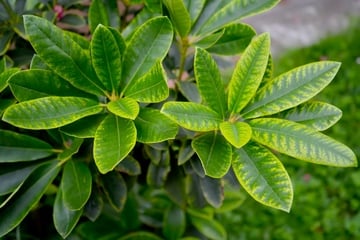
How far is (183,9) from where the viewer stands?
1091 mm

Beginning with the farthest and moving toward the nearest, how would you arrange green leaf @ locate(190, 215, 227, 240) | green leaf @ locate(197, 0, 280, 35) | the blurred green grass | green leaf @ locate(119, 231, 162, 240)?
the blurred green grass, green leaf @ locate(190, 215, 227, 240), green leaf @ locate(119, 231, 162, 240), green leaf @ locate(197, 0, 280, 35)

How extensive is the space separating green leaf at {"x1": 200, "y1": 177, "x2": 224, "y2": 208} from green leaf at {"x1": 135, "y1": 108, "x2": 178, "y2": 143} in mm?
342

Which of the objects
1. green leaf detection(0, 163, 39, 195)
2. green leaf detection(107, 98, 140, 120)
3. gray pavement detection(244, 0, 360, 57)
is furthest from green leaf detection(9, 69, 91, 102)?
gray pavement detection(244, 0, 360, 57)

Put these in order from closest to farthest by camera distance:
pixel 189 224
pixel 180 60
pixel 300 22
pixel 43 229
A: pixel 180 60 < pixel 43 229 < pixel 189 224 < pixel 300 22

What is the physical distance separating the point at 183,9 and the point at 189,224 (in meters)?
0.96

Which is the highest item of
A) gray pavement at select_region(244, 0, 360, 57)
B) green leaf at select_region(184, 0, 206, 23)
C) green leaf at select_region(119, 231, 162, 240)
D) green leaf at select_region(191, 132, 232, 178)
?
green leaf at select_region(184, 0, 206, 23)

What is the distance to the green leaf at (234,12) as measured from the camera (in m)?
1.17

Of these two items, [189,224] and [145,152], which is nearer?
[145,152]

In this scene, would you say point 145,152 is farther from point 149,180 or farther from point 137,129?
point 137,129

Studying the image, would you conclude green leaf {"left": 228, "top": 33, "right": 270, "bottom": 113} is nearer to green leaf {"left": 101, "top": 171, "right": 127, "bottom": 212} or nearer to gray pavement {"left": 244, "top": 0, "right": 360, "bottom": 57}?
green leaf {"left": 101, "top": 171, "right": 127, "bottom": 212}

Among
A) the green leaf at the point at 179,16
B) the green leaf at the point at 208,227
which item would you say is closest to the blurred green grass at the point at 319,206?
the green leaf at the point at 208,227

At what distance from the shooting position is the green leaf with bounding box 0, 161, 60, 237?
1139 millimetres

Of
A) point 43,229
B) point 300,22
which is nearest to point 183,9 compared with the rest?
point 43,229

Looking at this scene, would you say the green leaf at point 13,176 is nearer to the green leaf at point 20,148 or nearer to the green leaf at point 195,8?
the green leaf at point 20,148
